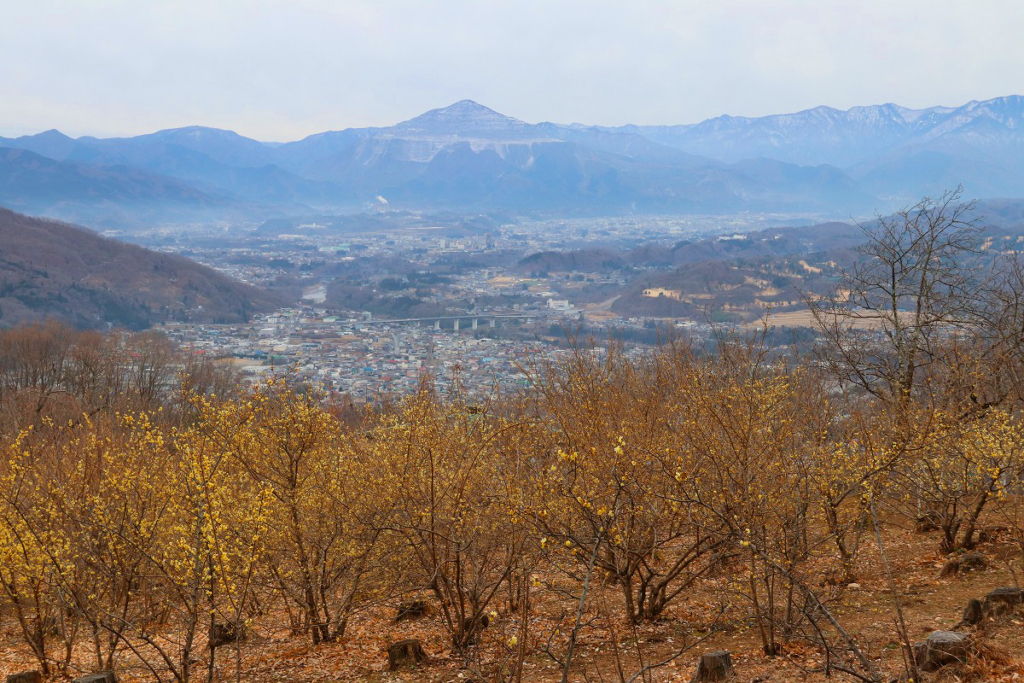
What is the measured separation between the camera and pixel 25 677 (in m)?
9.83

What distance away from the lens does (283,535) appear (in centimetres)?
1052

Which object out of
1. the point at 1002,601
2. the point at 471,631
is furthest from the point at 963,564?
the point at 471,631

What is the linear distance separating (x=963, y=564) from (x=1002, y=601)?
3.36m

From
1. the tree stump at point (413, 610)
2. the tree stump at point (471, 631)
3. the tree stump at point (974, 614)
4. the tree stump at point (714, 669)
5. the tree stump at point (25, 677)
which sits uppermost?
the tree stump at point (974, 614)

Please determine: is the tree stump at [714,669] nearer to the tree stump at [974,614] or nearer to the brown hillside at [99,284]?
the tree stump at [974,614]

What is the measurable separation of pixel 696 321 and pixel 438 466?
7690 centimetres

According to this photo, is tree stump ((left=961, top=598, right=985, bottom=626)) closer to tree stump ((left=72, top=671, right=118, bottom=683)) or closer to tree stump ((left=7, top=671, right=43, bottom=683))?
tree stump ((left=72, top=671, right=118, bottom=683))

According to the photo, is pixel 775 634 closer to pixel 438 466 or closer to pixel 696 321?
pixel 438 466

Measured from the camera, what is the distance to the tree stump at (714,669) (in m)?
8.17

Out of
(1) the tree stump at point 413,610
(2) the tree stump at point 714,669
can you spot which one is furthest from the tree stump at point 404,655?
(2) the tree stump at point 714,669

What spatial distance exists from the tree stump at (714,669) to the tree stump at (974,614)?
302cm

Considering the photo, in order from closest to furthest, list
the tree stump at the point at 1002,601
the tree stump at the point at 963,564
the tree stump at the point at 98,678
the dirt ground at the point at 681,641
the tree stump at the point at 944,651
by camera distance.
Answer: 1. the tree stump at the point at 944,651
2. the dirt ground at the point at 681,641
3. the tree stump at the point at 98,678
4. the tree stump at the point at 1002,601
5. the tree stump at the point at 963,564

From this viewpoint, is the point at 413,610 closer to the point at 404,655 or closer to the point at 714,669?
the point at 404,655

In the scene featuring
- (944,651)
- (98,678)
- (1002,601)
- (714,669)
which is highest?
(944,651)
